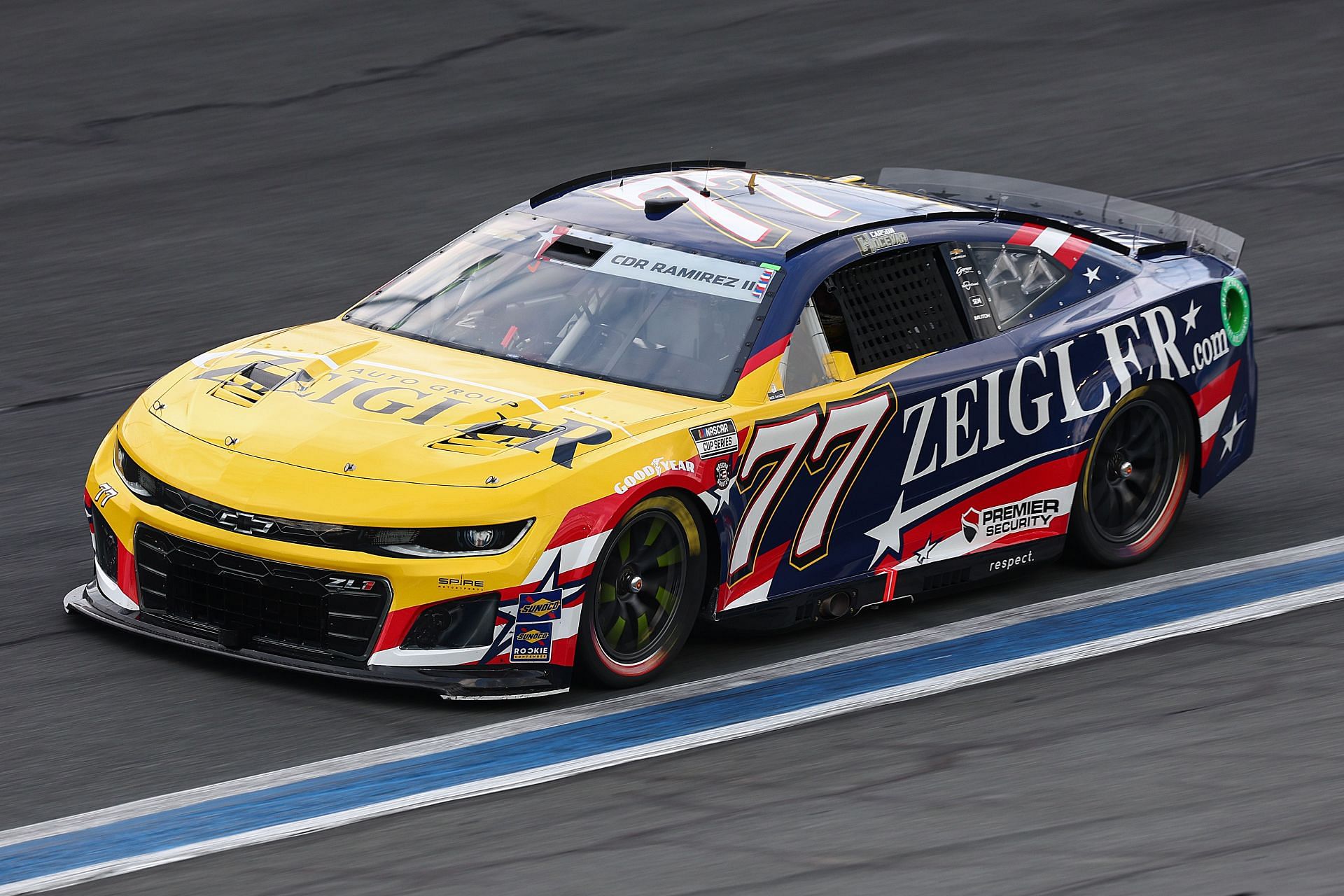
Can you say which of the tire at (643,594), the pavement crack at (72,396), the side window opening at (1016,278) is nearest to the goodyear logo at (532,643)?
the tire at (643,594)

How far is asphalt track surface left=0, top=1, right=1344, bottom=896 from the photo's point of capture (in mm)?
5609

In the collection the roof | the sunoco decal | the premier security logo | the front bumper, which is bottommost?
the front bumper

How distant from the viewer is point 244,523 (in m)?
6.36

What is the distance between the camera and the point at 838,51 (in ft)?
54.9

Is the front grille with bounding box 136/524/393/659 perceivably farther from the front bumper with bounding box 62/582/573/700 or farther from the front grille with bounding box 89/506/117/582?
the front grille with bounding box 89/506/117/582

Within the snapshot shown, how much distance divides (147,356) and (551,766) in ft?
17.3

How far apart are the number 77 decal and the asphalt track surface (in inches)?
16.8

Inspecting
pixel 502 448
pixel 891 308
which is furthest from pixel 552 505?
pixel 891 308

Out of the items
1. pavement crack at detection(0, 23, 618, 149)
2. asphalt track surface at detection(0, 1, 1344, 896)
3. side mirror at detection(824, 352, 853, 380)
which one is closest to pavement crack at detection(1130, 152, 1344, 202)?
asphalt track surface at detection(0, 1, 1344, 896)

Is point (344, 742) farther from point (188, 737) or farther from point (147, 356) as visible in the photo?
point (147, 356)

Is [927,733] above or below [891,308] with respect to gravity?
below

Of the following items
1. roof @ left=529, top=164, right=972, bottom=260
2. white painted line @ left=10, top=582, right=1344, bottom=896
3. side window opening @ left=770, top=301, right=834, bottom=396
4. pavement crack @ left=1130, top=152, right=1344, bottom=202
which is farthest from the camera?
pavement crack @ left=1130, top=152, right=1344, bottom=202

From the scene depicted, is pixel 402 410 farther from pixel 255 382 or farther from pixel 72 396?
pixel 72 396

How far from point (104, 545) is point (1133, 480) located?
4.07m
